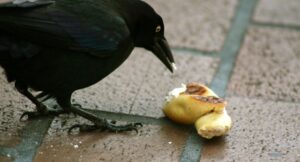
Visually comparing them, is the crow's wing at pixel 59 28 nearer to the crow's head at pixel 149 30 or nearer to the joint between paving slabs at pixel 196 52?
the crow's head at pixel 149 30

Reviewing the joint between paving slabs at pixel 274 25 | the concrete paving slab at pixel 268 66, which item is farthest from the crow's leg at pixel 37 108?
the joint between paving slabs at pixel 274 25

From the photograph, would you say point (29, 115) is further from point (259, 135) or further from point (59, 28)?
point (259, 135)

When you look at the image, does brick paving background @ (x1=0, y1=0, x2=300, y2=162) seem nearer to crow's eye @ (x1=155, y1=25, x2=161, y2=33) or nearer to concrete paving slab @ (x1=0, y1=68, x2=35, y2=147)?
concrete paving slab @ (x1=0, y1=68, x2=35, y2=147)

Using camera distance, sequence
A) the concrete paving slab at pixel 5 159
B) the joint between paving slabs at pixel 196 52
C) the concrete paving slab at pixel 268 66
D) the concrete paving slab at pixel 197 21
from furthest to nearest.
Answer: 1. the concrete paving slab at pixel 197 21
2. the joint between paving slabs at pixel 196 52
3. the concrete paving slab at pixel 268 66
4. the concrete paving slab at pixel 5 159

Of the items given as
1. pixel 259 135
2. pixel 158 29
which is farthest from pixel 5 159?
pixel 259 135

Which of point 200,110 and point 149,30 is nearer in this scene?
point 200,110

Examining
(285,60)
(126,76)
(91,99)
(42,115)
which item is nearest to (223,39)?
(285,60)

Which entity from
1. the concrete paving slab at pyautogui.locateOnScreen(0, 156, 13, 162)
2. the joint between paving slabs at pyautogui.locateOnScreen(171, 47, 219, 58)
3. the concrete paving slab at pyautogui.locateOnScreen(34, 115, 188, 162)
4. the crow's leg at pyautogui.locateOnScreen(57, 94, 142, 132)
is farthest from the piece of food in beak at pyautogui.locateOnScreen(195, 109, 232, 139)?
the joint between paving slabs at pyautogui.locateOnScreen(171, 47, 219, 58)
